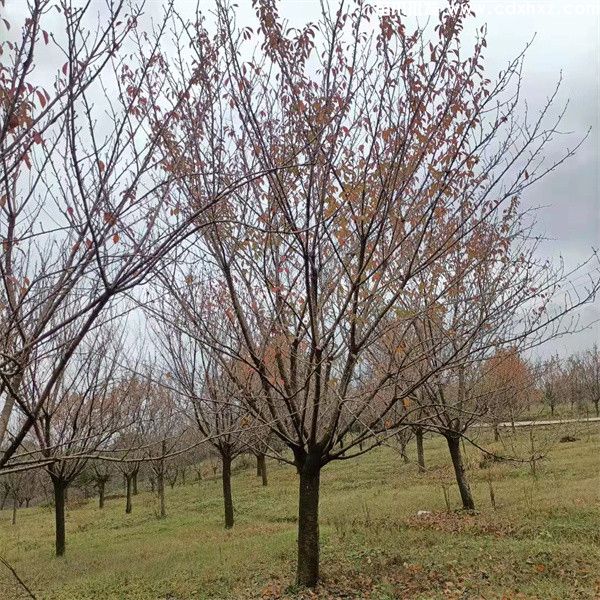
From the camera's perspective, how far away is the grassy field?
6215mm

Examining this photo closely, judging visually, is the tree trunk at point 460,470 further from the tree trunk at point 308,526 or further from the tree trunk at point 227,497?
the tree trunk at point 227,497

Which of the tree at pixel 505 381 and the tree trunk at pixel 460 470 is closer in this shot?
the tree at pixel 505 381

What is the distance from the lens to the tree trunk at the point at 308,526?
5840mm

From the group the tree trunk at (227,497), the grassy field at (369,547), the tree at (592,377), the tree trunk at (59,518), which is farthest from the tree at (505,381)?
the tree at (592,377)

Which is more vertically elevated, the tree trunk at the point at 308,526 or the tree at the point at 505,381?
the tree at the point at 505,381

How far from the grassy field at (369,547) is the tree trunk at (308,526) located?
19cm

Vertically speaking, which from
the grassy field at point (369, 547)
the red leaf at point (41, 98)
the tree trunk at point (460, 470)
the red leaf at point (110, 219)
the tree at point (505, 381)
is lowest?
the grassy field at point (369, 547)

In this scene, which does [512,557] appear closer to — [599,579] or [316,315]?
[599,579]

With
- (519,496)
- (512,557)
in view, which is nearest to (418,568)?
(512,557)

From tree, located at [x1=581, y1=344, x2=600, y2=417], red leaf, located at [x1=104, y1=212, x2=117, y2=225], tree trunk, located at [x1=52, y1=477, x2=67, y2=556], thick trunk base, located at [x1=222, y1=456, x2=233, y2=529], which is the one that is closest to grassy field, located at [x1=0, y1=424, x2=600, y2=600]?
tree trunk, located at [x1=52, y1=477, x2=67, y2=556]

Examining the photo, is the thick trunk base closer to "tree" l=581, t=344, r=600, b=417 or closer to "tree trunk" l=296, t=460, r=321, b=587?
"tree trunk" l=296, t=460, r=321, b=587

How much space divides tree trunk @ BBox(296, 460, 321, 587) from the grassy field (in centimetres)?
19

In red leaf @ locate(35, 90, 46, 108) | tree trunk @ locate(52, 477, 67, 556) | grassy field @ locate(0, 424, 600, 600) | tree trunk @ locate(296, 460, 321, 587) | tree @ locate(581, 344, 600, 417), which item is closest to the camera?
red leaf @ locate(35, 90, 46, 108)

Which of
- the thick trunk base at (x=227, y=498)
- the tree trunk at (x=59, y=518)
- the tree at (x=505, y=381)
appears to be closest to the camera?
the tree at (x=505, y=381)
